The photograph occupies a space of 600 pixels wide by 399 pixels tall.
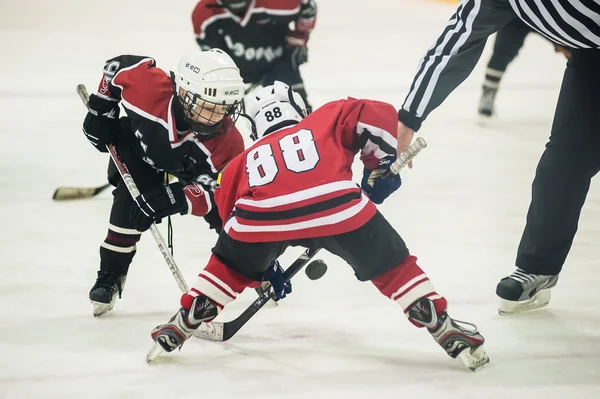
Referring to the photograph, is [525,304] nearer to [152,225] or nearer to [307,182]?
[307,182]

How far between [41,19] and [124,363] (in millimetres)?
4966

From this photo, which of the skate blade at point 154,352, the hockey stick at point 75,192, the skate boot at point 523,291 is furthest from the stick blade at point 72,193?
the skate boot at point 523,291

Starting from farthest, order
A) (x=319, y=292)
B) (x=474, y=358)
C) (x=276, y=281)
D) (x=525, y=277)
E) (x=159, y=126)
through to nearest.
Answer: (x=319, y=292) < (x=525, y=277) < (x=159, y=126) < (x=276, y=281) < (x=474, y=358)

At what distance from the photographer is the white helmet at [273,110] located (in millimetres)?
2227

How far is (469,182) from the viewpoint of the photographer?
376 cm

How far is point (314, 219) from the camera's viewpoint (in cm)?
208

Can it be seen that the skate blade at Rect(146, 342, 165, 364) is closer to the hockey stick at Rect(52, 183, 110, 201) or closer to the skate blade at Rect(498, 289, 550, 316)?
the skate blade at Rect(498, 289, 550, 316)

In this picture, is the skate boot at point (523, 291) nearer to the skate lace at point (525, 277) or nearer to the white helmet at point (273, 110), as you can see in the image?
the skate lace at point (525, 277)

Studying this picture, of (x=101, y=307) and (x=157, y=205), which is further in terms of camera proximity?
(x=101, y=307)

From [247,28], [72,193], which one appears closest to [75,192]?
[72,193]

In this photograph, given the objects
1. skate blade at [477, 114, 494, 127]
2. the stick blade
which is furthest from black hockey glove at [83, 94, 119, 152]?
skate blade at [477, 114, 494, 127]

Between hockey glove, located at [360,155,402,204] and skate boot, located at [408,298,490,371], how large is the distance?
0.94 feet

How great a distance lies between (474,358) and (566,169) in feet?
1.92

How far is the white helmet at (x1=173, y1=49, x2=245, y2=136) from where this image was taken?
233 centimetres
